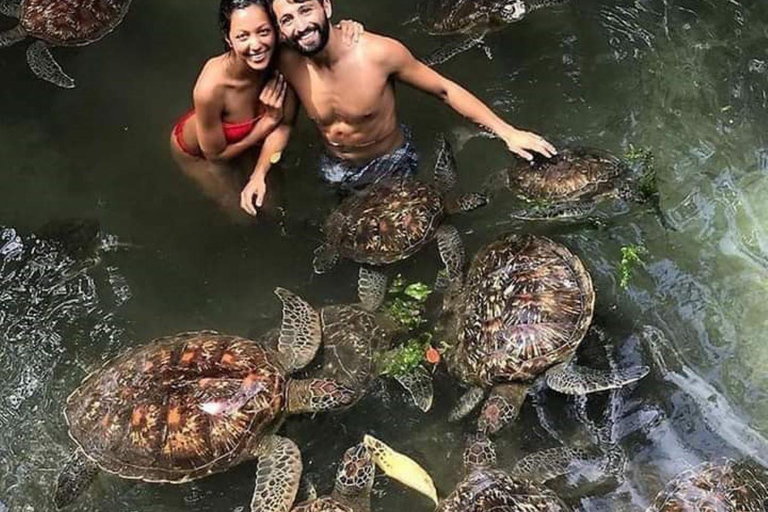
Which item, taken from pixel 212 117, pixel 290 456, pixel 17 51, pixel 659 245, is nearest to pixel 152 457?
pixel 290 456

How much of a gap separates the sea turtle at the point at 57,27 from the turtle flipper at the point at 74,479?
2.50m

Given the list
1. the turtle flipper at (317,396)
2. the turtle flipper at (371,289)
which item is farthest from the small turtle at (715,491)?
the turtle flipper at (371,289)

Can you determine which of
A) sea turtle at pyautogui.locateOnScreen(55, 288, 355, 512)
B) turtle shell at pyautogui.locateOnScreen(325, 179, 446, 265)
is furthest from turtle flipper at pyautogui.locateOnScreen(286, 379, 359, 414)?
turtle shell at pyautogui.locateOnScreen(325, 179, 446, 265)

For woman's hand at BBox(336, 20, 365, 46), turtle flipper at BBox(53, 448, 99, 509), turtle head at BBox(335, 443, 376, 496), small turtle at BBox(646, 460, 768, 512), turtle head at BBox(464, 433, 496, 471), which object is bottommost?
turtle flipper at BBox(53, 448, 99, 509)

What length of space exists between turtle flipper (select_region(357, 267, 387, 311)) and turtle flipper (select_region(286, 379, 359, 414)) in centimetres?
50

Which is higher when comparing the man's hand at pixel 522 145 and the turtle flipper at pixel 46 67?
the man's hand at pixel 522 145

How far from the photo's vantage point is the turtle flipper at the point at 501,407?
332 centimetres

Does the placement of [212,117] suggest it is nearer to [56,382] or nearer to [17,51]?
[56,382]

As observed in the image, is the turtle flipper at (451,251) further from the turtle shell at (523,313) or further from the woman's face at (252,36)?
the woman's face at (252,36)

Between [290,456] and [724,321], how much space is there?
1932mm

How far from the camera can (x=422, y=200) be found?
3943 millimetres

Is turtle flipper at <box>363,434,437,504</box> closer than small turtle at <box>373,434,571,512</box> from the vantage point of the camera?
No

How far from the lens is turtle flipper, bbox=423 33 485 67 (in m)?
4.80

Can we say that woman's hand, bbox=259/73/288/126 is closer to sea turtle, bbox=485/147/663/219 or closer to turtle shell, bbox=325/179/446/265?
turtle shell, bbox=325/179/446/265
